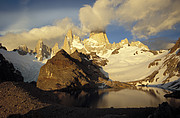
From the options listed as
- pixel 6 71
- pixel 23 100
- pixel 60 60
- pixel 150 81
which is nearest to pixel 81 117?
pixel 23 100

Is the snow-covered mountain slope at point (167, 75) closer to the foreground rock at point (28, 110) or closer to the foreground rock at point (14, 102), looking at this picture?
the foreground rock at point (28, 110)

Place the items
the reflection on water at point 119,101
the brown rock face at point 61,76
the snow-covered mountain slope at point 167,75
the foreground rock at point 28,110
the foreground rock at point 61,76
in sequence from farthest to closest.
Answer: the brown rock face at point 61,76
the foreground rock at point 61,76
the snow-covered mountain slope at point 167,75
the reflection on water at point 119,101
the foreground rock at point 28,110

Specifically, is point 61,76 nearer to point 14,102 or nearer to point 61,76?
point 61,76

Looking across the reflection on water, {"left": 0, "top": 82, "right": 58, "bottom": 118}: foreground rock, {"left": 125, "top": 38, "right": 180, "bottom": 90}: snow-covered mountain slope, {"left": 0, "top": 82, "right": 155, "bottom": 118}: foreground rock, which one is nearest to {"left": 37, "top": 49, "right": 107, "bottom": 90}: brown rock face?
the reflection on water

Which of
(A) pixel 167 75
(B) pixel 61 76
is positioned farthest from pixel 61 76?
(A) pixel 167 75

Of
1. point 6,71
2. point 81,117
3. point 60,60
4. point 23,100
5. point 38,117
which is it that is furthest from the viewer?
point 6,71

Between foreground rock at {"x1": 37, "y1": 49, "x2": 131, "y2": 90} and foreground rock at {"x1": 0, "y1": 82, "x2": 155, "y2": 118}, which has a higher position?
foreground rock at {"x1": 37, "y1": 49, "x2": 131, "y2": 90}

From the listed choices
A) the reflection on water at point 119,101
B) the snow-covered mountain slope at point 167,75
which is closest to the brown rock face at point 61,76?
the reflection on water at point 119,101

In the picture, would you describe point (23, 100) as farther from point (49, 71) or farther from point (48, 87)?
point (49, 71)

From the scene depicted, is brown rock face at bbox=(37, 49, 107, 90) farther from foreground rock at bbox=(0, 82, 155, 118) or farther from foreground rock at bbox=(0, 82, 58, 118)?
foreground rock at bbox=(0, 82, 155, 118)

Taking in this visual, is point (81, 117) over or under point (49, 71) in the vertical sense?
under

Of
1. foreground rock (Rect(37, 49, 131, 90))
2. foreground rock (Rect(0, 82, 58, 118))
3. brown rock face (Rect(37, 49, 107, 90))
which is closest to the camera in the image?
foreground rock (Rect(0, 82, 58, 118))
